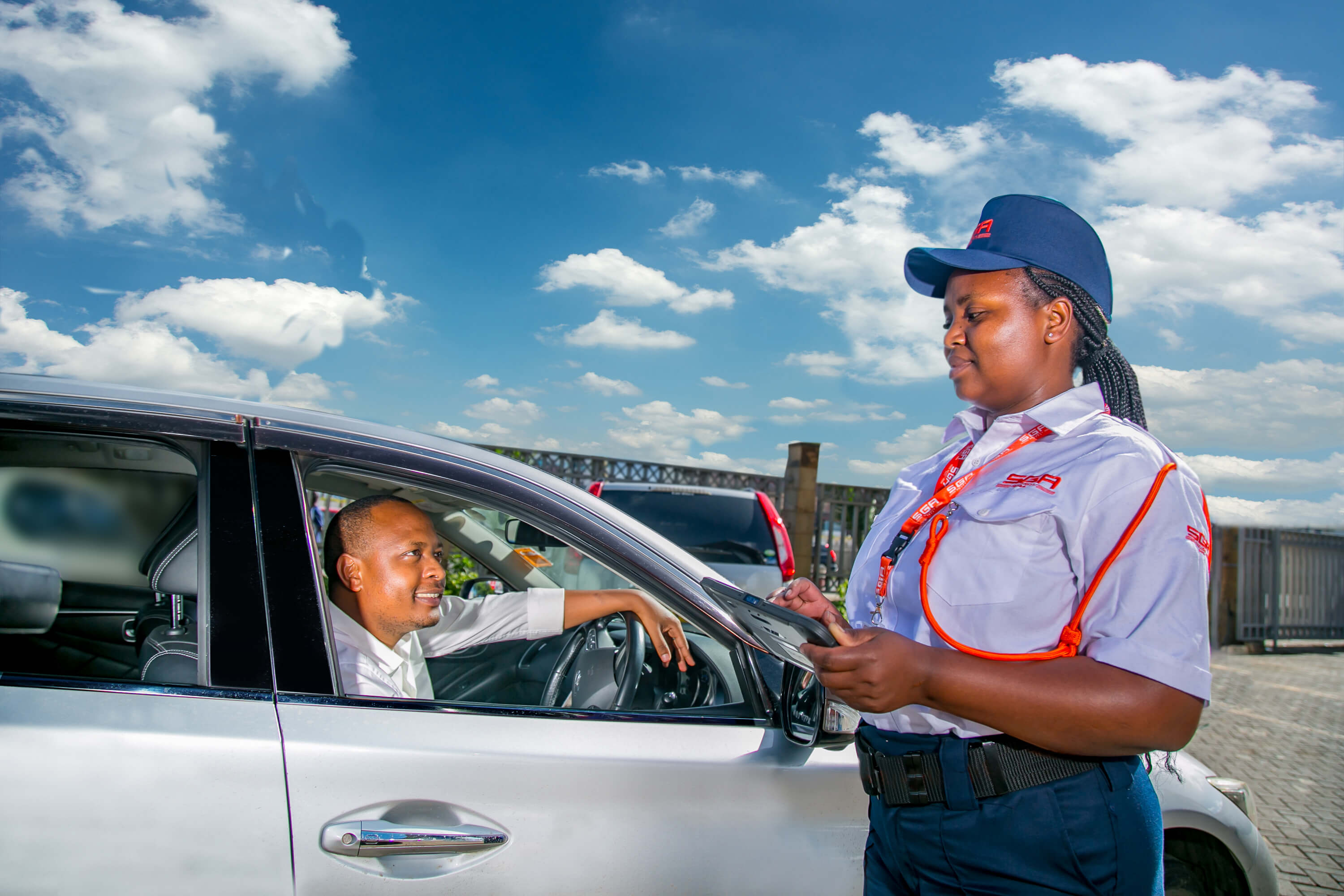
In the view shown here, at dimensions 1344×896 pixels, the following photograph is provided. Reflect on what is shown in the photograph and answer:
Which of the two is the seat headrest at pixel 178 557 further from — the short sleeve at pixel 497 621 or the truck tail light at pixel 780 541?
the truck tail light at pixel 780 541

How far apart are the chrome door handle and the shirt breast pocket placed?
956 mm

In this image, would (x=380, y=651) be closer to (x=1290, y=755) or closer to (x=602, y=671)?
(x=602, y=671)

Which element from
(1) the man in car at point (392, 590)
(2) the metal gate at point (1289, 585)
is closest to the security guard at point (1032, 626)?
(1) the man in car at point (392, 590)

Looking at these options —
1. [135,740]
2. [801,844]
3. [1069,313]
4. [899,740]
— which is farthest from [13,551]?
[1069,313]

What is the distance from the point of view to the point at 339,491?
275 centimetres

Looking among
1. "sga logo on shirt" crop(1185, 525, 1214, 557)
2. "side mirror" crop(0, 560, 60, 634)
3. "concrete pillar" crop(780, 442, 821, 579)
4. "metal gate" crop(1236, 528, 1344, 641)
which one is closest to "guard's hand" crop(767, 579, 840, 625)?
"sga logo on shirt" crop(1185, 525, 1214, 557)

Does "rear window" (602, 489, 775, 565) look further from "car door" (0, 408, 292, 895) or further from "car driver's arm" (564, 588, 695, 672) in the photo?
"car door" (0, 408, 292, 895)

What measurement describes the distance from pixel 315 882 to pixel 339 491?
4.77 feet

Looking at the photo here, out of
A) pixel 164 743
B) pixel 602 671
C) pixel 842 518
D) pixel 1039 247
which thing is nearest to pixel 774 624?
pixel 1039 247

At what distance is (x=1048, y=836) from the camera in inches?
50.8

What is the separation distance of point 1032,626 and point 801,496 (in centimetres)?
1021

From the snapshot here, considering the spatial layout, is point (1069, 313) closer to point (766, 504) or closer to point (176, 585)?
point (176, 585)

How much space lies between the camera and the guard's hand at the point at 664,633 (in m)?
2.16

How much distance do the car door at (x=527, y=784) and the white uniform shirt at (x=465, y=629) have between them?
47 cm
